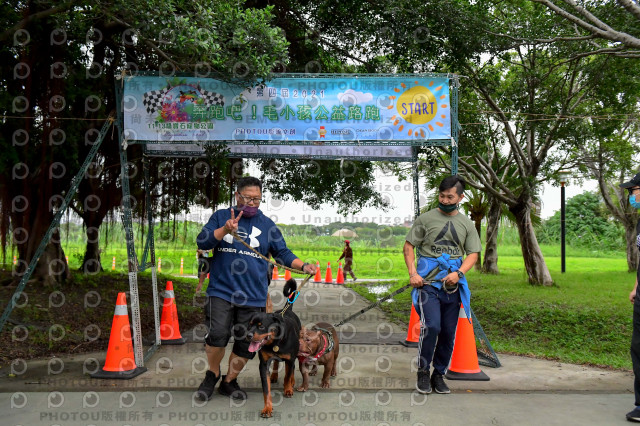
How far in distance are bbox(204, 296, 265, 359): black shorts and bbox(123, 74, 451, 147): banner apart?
2436mm

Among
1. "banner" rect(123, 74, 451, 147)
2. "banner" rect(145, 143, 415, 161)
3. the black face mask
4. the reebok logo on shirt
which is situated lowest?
the reebok logo on shirt

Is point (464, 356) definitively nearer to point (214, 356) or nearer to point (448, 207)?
point (448, 207)

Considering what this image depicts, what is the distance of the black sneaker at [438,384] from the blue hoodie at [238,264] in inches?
67.8

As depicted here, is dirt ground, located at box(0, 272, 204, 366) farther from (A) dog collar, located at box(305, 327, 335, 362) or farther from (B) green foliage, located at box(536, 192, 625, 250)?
(B) green foliage, located at box(536, 192, 625, 250)

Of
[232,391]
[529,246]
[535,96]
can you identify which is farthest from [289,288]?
[529,246]

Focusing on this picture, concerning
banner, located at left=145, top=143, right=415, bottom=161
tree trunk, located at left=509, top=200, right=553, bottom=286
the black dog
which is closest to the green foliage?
tree trunk, located at left=509, top=200, right=553, bottom=286

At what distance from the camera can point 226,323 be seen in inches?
185

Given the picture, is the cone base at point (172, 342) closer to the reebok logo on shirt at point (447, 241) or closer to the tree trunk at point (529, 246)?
the reebok logo on shirt at point (447, 241)

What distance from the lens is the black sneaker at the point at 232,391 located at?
4.75 meters

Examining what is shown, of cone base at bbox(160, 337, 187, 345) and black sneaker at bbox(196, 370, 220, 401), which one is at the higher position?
black sneaker at bbox(196, 370, 220, 401)

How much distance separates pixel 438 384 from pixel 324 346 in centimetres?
111

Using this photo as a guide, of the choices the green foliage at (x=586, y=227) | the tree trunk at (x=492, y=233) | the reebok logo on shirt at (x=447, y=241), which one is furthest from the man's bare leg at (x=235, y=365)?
the green foliage at (x=586, y=227)

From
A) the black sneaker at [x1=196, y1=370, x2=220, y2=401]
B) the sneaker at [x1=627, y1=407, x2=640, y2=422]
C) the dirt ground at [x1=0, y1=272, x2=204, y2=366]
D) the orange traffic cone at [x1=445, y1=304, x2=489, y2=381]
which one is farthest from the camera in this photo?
the dirt ground at [x1=0, y1=272, x2=204, y2=366]

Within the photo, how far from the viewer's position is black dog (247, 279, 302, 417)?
160 inches
